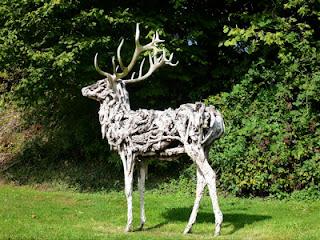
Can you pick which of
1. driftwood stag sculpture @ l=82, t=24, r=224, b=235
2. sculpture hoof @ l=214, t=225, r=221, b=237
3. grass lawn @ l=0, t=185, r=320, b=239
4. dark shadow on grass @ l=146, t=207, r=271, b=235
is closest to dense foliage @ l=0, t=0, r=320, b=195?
grass lawn @ l=0, t=185, r=320, b=239

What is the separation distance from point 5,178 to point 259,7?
29.0ft

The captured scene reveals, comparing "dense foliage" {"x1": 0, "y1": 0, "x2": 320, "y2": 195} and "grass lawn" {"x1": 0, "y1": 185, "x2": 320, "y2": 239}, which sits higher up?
"dense foliage" {"x1": 0, "y1": 0, "x2": 320, "y2": 195}

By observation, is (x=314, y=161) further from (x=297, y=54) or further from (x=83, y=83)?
(x=83, y=83)

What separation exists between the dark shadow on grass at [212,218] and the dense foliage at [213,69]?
260 centimetres

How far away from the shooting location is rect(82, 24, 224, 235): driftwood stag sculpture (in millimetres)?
8758

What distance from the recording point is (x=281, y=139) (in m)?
13.2

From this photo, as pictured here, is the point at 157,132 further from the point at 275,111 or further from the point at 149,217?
the point at 275,111

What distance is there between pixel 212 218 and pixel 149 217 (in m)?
1.15

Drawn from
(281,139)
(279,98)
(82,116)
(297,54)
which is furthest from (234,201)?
(82,116)

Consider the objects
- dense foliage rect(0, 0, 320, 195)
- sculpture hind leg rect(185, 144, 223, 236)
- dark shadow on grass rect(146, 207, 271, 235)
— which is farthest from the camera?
dense foliage rect(0, 0, 320, 195)

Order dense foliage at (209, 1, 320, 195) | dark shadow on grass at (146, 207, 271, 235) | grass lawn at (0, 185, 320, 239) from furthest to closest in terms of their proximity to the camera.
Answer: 1. dense foliage at (209, 1, 320, 195)
2. dark shadow on grass at (146, 207, 271, 235)
3. grass lawn at (0, 185, 320, 239)

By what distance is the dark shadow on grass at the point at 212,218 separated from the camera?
32.2ft

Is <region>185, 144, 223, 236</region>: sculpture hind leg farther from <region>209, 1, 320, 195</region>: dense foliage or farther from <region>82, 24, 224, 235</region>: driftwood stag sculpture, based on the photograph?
<region>209, 1, 320, 195</region>: dense foliage

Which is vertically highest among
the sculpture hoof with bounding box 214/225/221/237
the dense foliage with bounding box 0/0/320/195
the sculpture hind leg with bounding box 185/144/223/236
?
the dense foliage with bounding box 0/0/320/195
